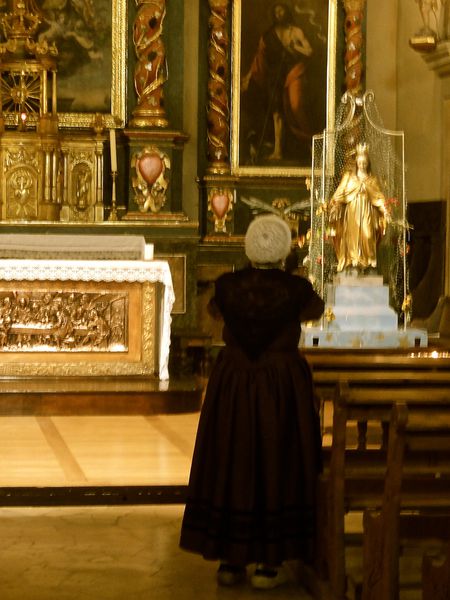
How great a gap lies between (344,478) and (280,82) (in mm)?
8737

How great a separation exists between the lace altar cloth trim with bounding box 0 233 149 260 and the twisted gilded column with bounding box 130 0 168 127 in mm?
2347

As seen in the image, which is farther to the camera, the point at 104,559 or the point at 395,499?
the point at 104,559

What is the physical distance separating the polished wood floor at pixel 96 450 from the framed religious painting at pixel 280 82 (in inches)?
172

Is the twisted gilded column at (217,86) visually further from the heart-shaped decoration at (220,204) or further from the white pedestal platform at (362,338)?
the white pedestal platform at (362,338)

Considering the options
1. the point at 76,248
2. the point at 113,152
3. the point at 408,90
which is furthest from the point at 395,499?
the point at 408,90

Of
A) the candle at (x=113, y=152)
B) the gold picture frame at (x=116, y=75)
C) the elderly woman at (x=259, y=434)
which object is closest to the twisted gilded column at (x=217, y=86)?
the gold picture frame at (x=116, y=75)

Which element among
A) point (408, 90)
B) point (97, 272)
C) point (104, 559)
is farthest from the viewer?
point (408, 90)

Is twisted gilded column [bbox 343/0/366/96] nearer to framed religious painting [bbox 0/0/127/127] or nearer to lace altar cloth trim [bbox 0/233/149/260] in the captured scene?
framed religious painting [bbox 0/0/127/127]

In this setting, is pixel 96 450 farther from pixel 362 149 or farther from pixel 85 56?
pixel 85 56

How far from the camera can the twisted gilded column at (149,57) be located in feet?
40.5

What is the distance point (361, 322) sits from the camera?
11.3 metres

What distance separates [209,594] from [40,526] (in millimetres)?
1469

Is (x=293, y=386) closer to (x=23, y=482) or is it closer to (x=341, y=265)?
(x=23, y=482)

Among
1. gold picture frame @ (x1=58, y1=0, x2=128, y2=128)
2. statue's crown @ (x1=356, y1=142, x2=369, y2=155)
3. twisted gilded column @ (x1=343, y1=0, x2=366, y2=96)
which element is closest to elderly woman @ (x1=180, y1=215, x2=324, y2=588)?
statue's crown @ (x1=356, y1=142, x2=369, y2=155)
